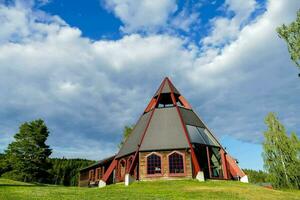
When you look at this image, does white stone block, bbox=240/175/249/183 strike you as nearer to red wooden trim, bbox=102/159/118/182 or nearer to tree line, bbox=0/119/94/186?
red wooden trim, bbox=102/159/118/182

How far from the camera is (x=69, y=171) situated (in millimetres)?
101312

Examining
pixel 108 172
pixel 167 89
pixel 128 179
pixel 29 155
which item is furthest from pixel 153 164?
pixel 29 155

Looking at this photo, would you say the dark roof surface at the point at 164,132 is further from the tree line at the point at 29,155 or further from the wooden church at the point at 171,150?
the tree line at the point at 29,155

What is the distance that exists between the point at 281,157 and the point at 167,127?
40.0ft

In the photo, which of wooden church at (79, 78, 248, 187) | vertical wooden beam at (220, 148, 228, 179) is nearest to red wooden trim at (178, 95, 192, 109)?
wooden church at (79, 78, 248, 187)

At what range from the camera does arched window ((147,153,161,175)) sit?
30.8m

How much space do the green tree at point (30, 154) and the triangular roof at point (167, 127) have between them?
86.4 feet

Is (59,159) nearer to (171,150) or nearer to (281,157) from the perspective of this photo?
(171,150)

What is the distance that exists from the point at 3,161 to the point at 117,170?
3135 cm

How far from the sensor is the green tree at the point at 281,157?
26.6 meters

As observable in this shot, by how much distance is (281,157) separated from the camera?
27.4 meters

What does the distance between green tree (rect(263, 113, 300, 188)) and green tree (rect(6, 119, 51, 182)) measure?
138 feet

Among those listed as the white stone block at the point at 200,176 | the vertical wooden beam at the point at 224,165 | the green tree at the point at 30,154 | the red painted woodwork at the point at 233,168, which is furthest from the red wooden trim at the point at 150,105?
the green tree at the point at 30,154

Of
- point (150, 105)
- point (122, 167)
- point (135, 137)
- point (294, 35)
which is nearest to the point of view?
point (294, 35)
